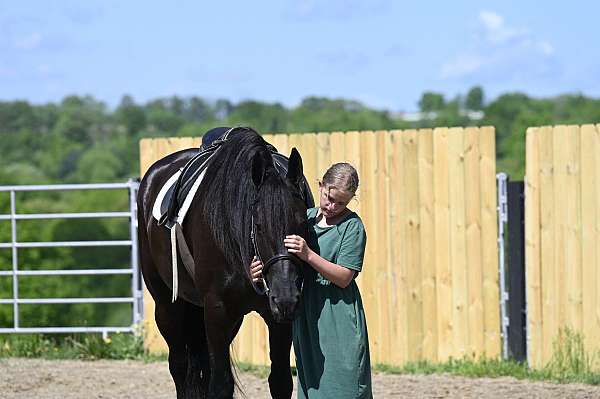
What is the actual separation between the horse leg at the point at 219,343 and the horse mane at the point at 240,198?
293 millimetres

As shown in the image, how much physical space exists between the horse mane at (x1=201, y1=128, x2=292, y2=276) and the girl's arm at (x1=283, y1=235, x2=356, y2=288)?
0.08 metres

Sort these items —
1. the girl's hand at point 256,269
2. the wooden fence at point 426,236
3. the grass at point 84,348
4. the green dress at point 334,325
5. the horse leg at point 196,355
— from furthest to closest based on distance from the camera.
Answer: the grass at point 84,348 < the wooden fence at point 426,236 < the horse leg at point 196,355 < the girl's hand at point 256,269 < the green dress at point 334,325

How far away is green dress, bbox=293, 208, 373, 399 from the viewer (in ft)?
A: 13.9

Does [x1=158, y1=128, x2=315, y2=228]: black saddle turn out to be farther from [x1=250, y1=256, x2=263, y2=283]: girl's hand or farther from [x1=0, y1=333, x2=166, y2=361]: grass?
[x1=0, y1=333, x2=166, y2=361]: grass

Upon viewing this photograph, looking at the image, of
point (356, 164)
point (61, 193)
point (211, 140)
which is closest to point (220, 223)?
point (211, 140)

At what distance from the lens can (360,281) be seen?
8.17 metres

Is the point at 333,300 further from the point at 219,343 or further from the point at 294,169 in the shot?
the point at 219,343

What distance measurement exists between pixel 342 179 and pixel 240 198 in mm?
741

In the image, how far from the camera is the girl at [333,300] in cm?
420

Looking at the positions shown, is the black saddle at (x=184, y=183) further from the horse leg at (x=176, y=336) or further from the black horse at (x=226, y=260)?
the horse leg at (x=176, y=336)

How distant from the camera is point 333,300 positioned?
14.1 feet

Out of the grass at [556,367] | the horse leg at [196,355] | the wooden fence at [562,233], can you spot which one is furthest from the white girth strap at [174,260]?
the wooden fence at [562,233]

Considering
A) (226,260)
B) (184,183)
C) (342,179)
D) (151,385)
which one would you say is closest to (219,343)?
(226,260)

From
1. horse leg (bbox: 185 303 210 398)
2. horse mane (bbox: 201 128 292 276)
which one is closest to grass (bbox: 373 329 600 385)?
horse leg (bbox: 185 303 210 398)
